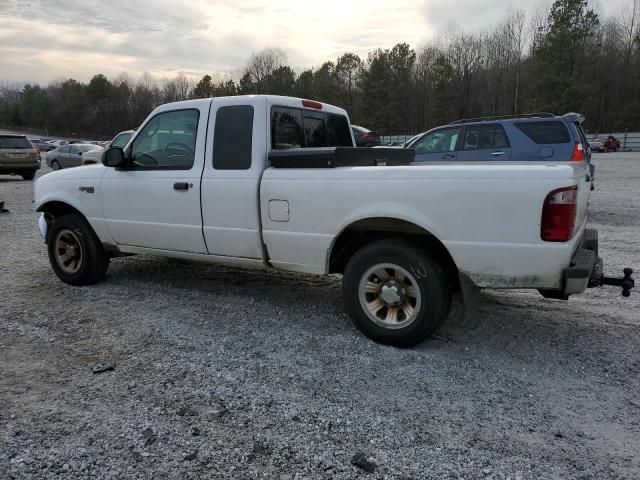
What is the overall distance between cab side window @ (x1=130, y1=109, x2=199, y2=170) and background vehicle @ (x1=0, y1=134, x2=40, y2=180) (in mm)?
17738

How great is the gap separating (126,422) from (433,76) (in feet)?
239

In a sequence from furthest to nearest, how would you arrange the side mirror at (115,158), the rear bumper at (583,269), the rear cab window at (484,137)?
→ the rear cab window at (484,137)
the side mirror at (115,158)
the rear bumper at (583,269)

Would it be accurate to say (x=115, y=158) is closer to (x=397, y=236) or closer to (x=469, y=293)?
(x=397, y=236)

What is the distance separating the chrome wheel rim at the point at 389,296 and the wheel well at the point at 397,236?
0.28m

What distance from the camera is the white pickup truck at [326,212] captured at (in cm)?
346

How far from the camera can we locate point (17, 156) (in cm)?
1977

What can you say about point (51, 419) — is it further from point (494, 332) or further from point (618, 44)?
point (618, 44)

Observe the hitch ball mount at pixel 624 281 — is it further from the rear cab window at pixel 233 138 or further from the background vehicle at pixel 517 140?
the background vehicle at pixel 517 140

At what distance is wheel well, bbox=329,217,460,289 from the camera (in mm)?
3930

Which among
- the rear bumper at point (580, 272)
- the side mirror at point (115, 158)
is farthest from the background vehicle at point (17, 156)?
the rear bumper at point (580, 272)

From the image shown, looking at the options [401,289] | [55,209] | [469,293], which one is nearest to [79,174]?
[55,209]

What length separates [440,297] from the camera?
3.77 m

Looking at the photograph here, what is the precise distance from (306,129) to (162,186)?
1594 mm

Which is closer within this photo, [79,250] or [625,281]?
[625,281]
